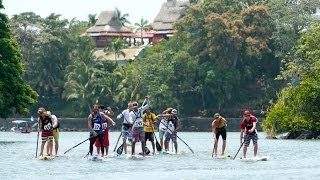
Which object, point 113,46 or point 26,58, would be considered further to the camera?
point 113,46

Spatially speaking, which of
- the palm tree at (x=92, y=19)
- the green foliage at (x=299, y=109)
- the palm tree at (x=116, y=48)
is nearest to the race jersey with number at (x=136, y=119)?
the green foliage at (x=299, y=109)

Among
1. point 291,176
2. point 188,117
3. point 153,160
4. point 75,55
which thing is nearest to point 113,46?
point 75,55

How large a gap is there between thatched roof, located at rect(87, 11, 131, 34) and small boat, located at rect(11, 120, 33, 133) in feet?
131

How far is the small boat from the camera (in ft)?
386

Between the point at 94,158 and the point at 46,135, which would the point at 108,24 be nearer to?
the point at 46,135

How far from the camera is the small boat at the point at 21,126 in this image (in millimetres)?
117594

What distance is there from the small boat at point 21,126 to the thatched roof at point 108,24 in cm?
3986

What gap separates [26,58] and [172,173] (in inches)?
4176

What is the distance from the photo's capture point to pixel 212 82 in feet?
394

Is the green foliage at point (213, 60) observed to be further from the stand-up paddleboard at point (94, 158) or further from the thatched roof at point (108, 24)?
the stand-up paddleboard at point (94, 158)

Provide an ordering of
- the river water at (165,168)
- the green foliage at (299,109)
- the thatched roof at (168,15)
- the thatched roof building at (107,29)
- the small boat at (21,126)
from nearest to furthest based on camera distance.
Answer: the river water at (165,168), the green foliage at (299,109), the small boat at (21,126), the thatched roof at (168,15), the thatched roof building at (107,29)

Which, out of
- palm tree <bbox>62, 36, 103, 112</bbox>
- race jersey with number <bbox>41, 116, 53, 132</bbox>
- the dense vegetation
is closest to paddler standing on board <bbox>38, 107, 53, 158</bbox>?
race jersey with number <bbox>41, 116, 53, 132</bbox>

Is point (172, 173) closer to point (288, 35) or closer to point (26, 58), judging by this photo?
point (288, 35)

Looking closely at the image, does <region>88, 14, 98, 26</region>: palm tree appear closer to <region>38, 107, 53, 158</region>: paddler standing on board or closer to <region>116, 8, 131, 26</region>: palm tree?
<region>116, 8, 131, 26</region>: palm tree
